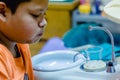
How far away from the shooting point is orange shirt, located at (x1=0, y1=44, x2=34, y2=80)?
79 cm

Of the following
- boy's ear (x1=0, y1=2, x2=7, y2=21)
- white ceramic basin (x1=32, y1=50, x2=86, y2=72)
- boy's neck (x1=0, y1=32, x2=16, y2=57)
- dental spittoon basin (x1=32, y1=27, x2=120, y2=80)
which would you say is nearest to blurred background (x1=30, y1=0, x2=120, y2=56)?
white ceramic basin (x1=32, y1=50, x2=86, y2=72)

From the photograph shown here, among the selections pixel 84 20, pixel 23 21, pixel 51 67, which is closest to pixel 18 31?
pixel 23 21

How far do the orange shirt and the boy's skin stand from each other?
0.17 feet

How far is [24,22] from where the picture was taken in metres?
0.84

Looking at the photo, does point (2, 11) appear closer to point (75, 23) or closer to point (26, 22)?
point (26, 22)

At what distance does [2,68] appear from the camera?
0.78 meters

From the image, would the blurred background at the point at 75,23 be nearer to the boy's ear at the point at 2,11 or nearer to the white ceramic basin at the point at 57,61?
the white ceramic basin at the point at 57,61

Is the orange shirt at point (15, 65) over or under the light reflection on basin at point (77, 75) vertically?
over

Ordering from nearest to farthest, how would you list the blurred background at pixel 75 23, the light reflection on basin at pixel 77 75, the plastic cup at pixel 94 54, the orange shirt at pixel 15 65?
the orange shirt at pixel 15 65 < the light reflection on basin at pixel 77 75 < the plastic cup at pixel 94 54 < the blurred background at pixel 75 23

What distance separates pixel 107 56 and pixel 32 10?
53cm

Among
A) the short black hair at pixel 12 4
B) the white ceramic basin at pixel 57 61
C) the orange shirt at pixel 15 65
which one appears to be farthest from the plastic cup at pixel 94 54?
the short black hair at pixel 12 4

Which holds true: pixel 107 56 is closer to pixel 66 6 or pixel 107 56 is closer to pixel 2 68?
pixel 2 68

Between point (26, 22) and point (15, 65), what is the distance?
0.16 meters

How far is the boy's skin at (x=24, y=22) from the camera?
836 millimetres
